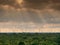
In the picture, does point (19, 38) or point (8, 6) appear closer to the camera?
point (19, 38)

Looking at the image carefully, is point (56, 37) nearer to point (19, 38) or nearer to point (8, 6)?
point (19, 38)

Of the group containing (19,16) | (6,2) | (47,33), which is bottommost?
(47,33)

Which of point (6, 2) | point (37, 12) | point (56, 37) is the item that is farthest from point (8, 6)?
point (56, 37)

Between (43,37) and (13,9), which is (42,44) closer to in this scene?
(43,37)

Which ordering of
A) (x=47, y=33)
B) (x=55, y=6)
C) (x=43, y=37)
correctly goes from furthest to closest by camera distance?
(x=55, y=6)
(x=47, y=33)
(x=43, y=37)

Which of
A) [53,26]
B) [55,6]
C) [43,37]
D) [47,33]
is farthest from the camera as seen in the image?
[55,6]

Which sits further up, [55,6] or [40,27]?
[55,6]
